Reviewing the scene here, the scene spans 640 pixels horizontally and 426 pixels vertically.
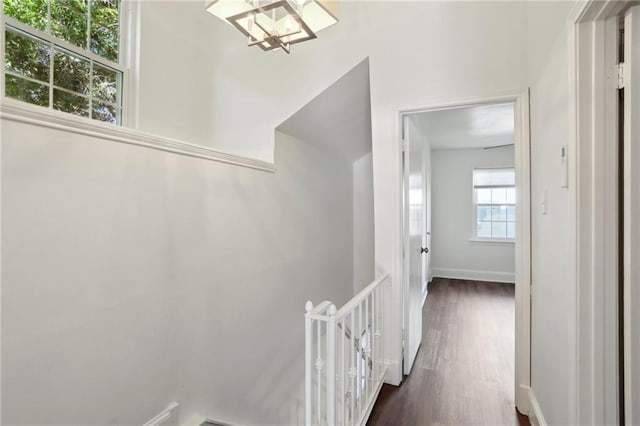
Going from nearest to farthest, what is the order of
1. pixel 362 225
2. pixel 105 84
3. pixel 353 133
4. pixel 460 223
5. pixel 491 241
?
1. pixel 105 84
2. pixel 353 133
3. pixel 362 225
4. pixel 491 241
5. pixel 460 223

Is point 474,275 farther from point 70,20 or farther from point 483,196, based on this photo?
point 70,20

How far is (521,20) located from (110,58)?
3.13m

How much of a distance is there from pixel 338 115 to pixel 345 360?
2196 millimetres

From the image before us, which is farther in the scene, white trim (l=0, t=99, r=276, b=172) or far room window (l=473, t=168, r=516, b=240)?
far room window (l=473, t=168, r=516, b=240)

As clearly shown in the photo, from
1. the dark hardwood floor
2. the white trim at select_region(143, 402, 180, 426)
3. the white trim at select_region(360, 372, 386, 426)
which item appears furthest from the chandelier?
the dark hardwood floor

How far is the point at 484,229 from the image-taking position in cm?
583

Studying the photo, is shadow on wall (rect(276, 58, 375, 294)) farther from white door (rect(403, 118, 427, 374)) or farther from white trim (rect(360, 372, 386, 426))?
white trim (rect(360, 372, 386, 426))

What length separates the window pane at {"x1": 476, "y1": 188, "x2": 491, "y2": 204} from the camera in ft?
19.1

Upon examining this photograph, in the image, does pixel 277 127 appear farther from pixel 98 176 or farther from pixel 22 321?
pixel 22 321

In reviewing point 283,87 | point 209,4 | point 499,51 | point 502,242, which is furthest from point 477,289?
point 209,4

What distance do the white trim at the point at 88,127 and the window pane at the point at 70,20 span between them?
147 cm

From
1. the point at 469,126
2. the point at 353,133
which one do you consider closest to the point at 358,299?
the point at 353,133

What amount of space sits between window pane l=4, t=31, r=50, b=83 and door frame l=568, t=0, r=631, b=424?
3142 mm

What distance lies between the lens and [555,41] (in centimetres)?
153
